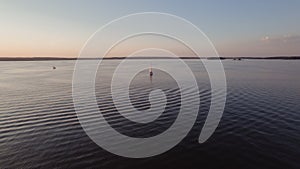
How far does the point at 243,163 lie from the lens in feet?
48.4

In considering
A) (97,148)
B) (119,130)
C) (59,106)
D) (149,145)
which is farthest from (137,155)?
(59,106)

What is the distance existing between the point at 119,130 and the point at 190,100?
50.1 feet

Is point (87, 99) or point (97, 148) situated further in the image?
point (87, 99)

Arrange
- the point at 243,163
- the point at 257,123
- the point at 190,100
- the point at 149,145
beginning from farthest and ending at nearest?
the point at 190,100 → the point at 257,123 → the point at 149,145 → the point at 243,163

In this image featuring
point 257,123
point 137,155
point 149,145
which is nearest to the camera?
point 137,155

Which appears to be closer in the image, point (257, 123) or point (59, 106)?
point (257, 123)

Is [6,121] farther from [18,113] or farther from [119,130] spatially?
[119,130]

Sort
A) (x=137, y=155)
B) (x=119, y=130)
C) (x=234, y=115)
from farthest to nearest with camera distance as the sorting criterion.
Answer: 1. (x=234, y=115)
2. (x=119, y=130)
3. (x=137, y=155)

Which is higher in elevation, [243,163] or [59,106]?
[243,163]

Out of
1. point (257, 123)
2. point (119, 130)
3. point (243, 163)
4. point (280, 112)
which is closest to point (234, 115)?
point (257, 123)

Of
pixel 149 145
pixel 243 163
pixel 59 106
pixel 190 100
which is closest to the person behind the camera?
pixel 243 163

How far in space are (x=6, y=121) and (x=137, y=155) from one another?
50.6 feet

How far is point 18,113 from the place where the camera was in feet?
85.3

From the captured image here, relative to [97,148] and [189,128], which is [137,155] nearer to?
[97,148]
